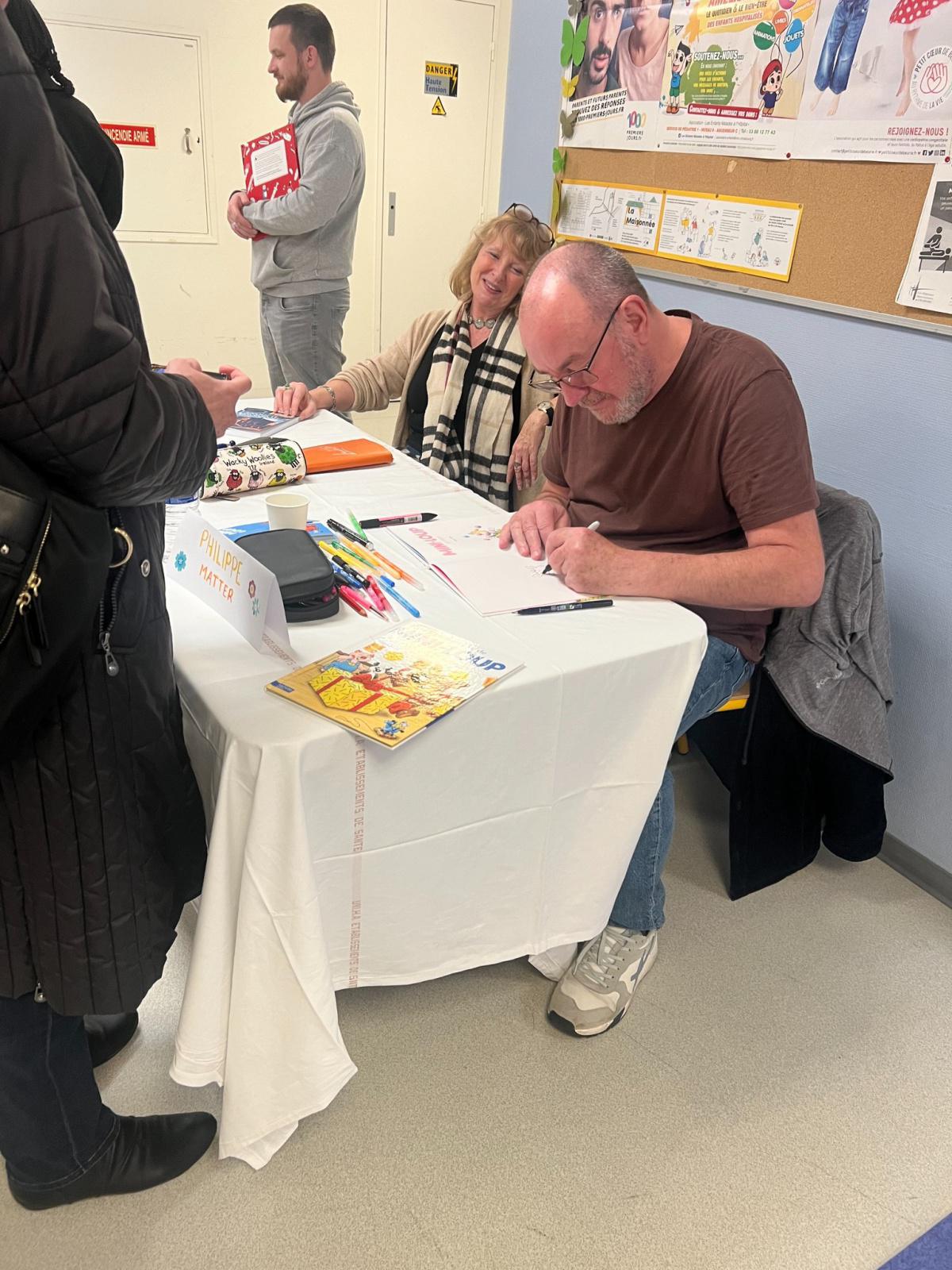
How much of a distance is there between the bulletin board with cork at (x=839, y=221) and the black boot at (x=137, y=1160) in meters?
1.80

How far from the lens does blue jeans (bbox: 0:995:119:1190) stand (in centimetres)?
105

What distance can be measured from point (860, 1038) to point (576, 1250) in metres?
0.65

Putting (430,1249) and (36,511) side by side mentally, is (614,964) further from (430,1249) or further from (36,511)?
(36,511)

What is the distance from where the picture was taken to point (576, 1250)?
4.04 feet

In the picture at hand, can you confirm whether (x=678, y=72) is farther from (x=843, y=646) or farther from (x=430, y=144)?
(x=430, y=144)

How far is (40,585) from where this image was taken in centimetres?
77

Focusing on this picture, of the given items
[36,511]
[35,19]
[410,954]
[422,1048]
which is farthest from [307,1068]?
[35,19]

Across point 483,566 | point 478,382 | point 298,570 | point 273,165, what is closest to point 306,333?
point 273,165

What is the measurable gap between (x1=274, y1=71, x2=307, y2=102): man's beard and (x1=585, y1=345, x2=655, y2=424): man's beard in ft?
6.75

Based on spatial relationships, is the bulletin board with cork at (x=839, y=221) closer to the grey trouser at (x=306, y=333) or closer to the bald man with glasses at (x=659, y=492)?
the bald man with glasses at (x=659, y=492)

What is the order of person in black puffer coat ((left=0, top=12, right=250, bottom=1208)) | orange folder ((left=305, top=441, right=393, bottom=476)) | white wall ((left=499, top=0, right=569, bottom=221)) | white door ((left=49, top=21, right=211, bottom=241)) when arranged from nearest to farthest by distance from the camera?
person in black puffer coat ((left=0, top=12, right=250, bottom=1208)) → orange folder ((left=305, top=441, right=393, bottom=476)) → white wall ((left=499, top=0, right=569, bottom=221)) → white door ((left=49, top=21, right=211, bottom=241))

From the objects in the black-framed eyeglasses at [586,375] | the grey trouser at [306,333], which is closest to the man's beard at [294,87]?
the grey trouser at [306,333]

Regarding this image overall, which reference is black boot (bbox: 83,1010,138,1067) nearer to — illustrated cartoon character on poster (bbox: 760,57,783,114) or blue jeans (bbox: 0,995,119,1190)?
blue jeans (bbox: 0,995,119,1190)

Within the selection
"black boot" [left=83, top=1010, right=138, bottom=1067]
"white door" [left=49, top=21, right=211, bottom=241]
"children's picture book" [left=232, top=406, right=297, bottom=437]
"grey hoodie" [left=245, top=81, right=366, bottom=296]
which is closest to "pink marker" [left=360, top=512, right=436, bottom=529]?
"children's picture book" [left=232, top=406, right=297, bottom=437]
